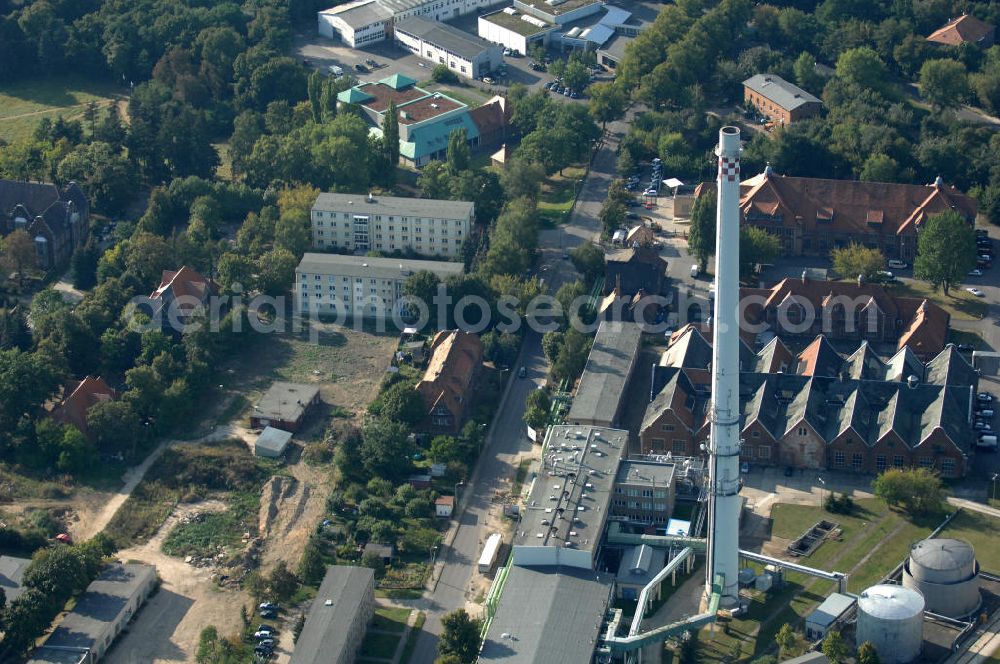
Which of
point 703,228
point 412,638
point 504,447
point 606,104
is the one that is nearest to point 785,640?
point 412,638

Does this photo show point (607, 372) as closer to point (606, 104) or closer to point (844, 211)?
point (844, 211)

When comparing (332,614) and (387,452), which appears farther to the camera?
(387,452)

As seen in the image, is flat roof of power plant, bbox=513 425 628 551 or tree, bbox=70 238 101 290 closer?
flat roof of power plant, bbox=513 425 628 551

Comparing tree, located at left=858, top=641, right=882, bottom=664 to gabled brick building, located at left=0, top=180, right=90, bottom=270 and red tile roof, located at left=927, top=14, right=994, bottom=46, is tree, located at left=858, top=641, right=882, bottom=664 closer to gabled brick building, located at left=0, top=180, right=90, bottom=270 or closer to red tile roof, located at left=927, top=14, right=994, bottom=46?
gabled brick building, located at left=0, top=180, right=90, bottom=270

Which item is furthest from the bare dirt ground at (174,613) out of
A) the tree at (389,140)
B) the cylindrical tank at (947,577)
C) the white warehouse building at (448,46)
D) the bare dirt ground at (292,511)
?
the white warehouse building at (448,46)

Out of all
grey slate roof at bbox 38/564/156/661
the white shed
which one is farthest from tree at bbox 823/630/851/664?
the white shed

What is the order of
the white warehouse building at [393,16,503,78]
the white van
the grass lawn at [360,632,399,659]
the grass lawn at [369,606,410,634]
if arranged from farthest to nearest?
the white warehouse building at [393,16,503,78] < the white van < the grass lawn at [369,606,410,634] < the grass lawn at [360,632,399,659]
